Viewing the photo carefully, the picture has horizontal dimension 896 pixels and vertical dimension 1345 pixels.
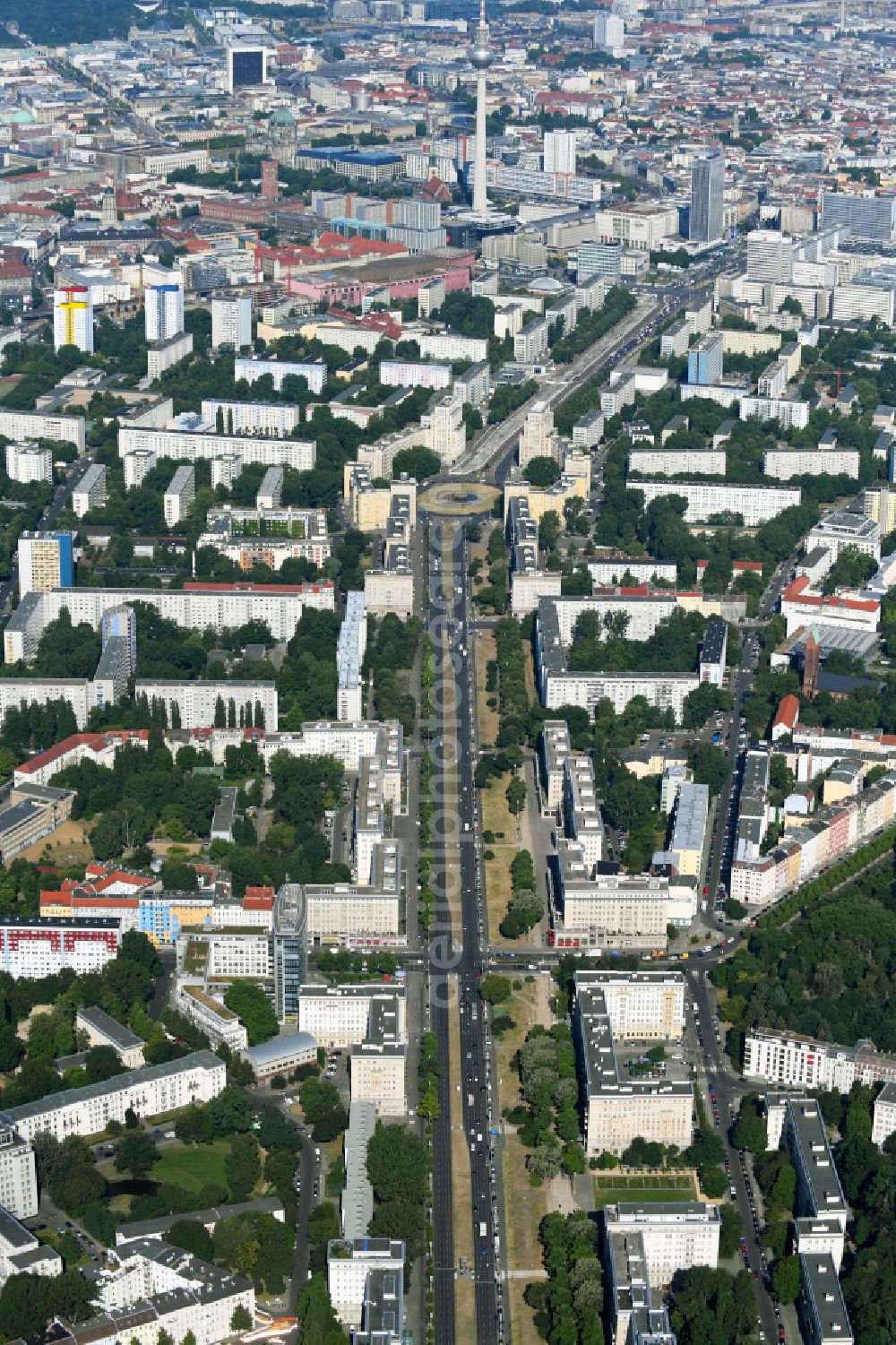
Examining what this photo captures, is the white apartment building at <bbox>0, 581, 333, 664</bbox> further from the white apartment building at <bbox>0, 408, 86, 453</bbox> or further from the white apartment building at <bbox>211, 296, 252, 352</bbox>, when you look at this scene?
the white apartment building at <bbox>211, 296, 252, 352</bbox>

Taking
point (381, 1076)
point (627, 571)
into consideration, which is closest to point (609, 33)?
point (627, 571)

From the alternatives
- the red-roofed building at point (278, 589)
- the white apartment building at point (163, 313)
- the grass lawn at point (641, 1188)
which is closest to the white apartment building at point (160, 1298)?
the grass lawn at point (641, 1188)

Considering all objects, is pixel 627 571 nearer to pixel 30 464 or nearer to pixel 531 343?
pixel 30 464

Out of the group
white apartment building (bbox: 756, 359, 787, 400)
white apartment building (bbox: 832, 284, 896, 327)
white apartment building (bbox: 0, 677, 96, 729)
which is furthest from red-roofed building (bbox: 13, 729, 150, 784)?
white apartment building (bbox: 832, 284, 896, 327)

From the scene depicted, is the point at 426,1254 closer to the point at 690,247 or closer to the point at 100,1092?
the point at 100,1092

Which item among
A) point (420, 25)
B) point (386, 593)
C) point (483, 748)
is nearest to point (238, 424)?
point (386, 593)

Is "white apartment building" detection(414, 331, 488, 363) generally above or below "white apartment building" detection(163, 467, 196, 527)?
above
